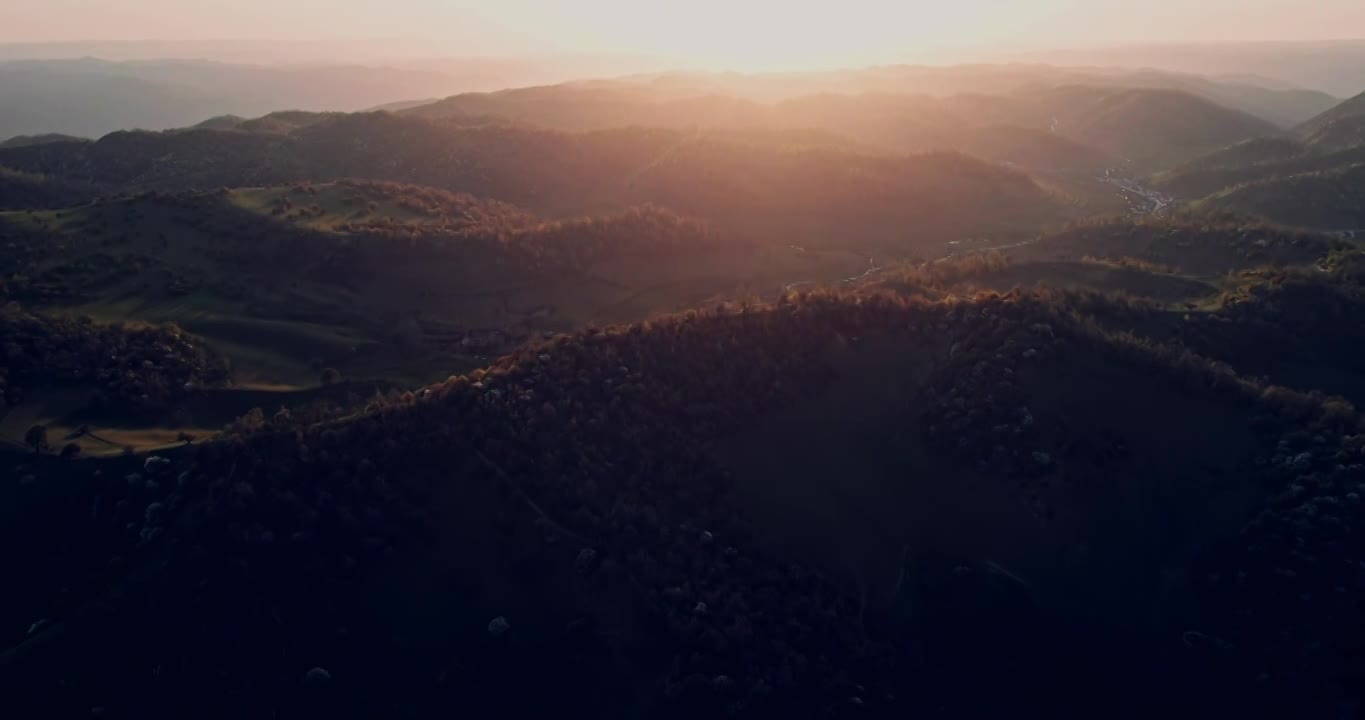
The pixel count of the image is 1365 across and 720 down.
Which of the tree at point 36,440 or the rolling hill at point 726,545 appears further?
the tree at point 36,440

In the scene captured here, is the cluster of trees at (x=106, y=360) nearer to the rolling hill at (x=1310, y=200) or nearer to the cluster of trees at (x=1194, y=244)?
the cluster of trees at (x=1194, y=244)

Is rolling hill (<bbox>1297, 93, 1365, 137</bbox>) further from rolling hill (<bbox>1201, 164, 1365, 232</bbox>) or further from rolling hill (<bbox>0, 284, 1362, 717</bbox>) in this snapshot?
rolling hill (<bbox>0, 284, 1362, 717</bbox>)

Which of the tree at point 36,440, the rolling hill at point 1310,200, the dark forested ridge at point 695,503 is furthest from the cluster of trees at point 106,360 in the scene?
the rolling hill at point 1310,200

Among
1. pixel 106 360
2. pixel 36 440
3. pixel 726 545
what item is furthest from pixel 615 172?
pixel 726 545

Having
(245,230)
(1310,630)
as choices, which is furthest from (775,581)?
(245,230)

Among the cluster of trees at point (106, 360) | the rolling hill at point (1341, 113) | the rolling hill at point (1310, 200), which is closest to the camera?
the cluster of trees at point (106, 360)

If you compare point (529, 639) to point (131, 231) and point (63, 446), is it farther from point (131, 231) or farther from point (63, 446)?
point (131, 231)

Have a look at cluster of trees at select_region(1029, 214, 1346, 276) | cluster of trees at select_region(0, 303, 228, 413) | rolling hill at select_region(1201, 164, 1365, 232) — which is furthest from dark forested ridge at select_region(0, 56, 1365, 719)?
rolling hill at select_region(1201, 164, 1365, 232)

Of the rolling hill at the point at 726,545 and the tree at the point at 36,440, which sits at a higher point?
the tree at the point at 36,440

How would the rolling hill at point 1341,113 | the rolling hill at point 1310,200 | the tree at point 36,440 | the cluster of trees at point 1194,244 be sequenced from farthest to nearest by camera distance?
the rolling hill at point 1341,113
the rolling hill at point 1310,200
the cluster of trees at point 1194,244
the tree at point 36,440
